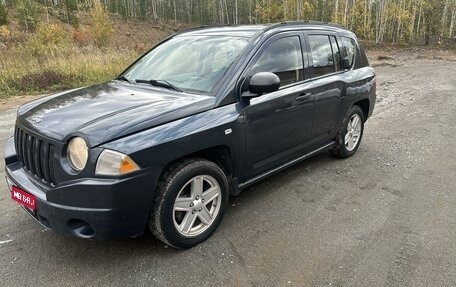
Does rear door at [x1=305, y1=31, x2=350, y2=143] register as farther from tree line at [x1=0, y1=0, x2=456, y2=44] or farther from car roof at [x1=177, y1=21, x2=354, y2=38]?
tree line at [x1=0, y1=0, x2=456, y2=44]

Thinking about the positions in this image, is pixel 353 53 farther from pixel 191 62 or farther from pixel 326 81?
pixel 191 62

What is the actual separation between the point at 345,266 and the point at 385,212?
1.14m

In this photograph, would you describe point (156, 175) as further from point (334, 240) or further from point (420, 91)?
point (420, 91)

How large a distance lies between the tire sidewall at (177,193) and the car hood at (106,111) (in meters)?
0.43

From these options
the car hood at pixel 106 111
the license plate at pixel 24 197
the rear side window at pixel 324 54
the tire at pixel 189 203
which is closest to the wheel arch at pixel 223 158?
the tire at pixel 189 203

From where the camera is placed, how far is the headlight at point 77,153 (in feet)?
8.70

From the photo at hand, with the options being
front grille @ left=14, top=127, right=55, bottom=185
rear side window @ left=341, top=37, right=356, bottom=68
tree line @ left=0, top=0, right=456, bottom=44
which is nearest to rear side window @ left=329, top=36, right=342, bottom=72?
rear side window @ left=341, top=37, right=356, bottom=68

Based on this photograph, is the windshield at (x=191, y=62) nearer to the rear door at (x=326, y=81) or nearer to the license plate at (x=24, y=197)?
the rear door at (x=326, y=81)

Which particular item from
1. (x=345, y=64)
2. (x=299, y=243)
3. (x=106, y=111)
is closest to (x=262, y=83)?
(x=106, y=111)

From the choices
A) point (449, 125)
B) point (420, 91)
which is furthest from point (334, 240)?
point (420, 91)

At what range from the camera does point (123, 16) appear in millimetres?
52750

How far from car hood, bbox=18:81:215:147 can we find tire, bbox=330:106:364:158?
250cm

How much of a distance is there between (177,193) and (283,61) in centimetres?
187

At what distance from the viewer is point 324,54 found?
4660mm
